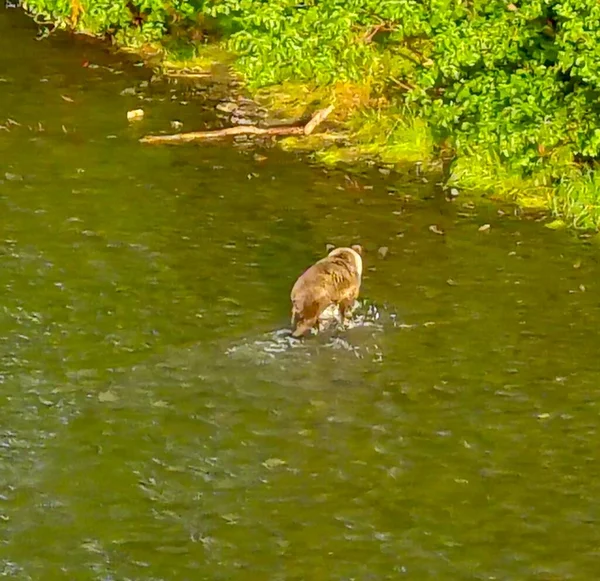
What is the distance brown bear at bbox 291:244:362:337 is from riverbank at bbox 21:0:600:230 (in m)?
2.52

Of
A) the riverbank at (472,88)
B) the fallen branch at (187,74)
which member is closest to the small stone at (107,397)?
the riverbank at (472,88)

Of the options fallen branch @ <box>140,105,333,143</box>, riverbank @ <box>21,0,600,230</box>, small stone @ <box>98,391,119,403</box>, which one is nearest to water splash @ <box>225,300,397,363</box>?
small stone @ <box>98,391,119,403</box>

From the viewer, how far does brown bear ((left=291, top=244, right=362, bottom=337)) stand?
6.80m

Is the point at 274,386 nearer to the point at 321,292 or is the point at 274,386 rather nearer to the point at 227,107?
the point at 321,292

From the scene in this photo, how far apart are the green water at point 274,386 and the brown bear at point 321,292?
0.58 feet

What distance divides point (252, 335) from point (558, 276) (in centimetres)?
234

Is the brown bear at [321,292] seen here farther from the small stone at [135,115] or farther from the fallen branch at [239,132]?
the small stone at [135,115]

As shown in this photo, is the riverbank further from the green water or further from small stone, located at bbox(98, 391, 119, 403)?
small stone, located at bbox(98, 391, 119, 403)

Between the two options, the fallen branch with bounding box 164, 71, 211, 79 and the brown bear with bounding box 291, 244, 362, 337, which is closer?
the brown bear with bounding box 291, 244, 362, 337

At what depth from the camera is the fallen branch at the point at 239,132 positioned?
1047 centimetres

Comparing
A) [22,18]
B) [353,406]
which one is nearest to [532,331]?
[353,406]

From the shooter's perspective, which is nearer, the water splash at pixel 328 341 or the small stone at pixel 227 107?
the water splash at pixel 328 341

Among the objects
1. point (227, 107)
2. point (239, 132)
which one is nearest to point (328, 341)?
point (239, 132)

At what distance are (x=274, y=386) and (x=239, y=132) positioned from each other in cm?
463
